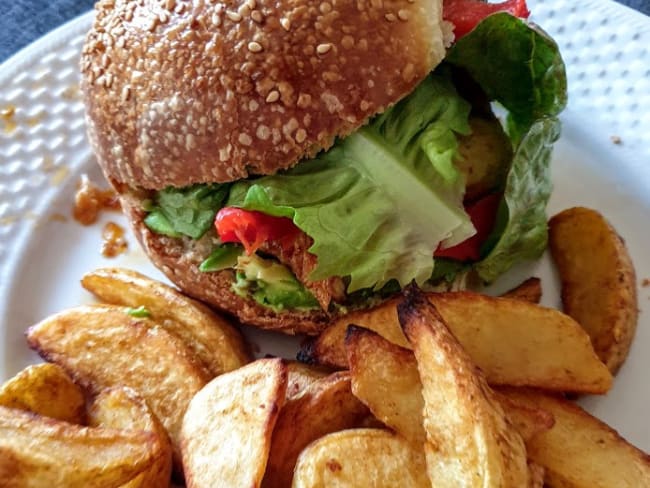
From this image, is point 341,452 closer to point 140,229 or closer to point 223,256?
point 223,256

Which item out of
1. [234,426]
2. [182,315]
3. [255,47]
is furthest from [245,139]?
[234,426]

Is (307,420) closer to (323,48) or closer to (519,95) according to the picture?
(323,48)

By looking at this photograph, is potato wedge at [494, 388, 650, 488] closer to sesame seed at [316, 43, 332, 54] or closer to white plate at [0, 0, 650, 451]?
white plate at [0, 0, 650, 451]

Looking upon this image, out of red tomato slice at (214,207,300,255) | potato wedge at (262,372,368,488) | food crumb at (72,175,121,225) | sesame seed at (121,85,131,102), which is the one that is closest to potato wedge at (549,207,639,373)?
potato wedge at (262,372,368,488)

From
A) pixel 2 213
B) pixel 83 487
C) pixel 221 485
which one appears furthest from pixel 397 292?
pixel 2 213

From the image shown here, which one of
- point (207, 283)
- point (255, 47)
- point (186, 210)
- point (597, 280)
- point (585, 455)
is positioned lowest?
point (597, 280)
